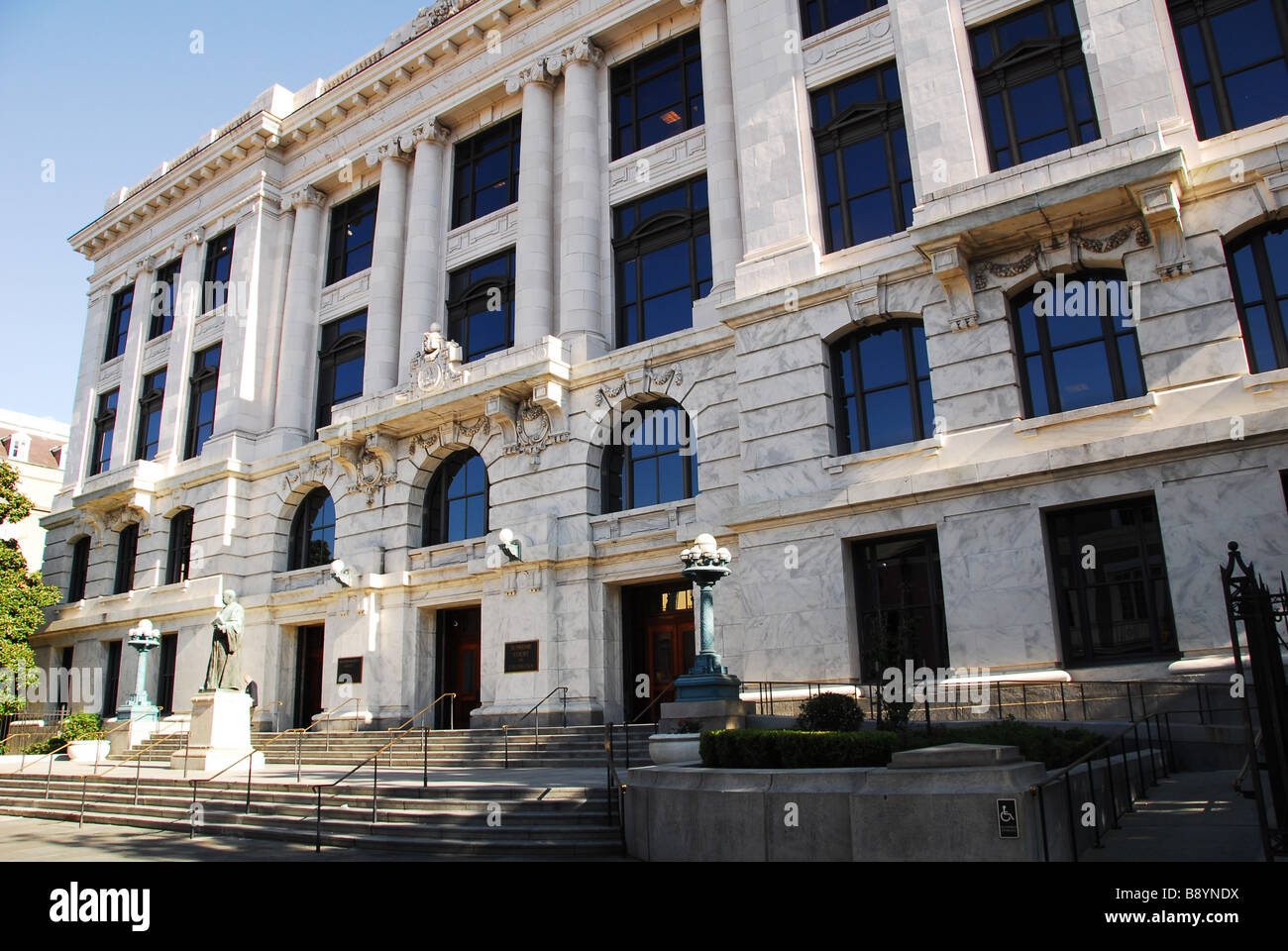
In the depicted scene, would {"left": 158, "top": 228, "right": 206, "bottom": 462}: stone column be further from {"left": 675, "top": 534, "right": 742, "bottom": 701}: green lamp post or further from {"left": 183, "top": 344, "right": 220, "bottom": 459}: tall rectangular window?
{"left": 675, "top": 534, "right": 742, "bottom": 701}: green lamp post

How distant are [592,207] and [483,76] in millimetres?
7477

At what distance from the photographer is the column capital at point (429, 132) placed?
32250mm

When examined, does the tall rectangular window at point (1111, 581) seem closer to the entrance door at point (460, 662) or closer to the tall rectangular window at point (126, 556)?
the entrance door at point (460, 662)

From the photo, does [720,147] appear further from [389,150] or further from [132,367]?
[132,367]

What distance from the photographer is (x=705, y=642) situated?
1702cm

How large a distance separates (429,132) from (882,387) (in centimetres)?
1968

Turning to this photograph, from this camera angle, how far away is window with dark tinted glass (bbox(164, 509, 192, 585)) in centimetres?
3566

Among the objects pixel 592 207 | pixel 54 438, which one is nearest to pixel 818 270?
pixel 592 207

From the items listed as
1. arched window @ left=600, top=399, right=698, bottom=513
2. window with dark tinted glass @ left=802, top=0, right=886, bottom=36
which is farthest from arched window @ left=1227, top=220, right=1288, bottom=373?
arched window @ left=600, top=399, right=698, bottom=513

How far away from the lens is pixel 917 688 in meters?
18.0

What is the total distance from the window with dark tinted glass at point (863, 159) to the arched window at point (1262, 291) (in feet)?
22.6

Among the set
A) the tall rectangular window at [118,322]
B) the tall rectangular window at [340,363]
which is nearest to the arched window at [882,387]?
the tall rectangular window at [340,363]

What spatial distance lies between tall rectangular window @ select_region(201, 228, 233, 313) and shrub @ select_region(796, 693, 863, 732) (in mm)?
32255

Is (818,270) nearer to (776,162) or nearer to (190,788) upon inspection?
(776,162)
